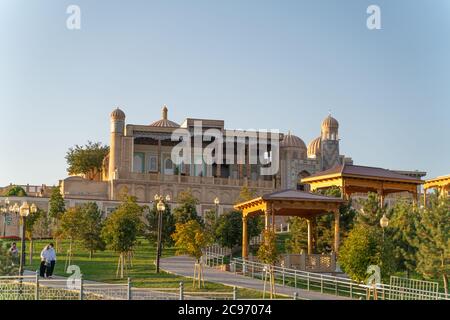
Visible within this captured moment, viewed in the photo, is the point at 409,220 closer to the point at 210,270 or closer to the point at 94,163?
the point at 210,270

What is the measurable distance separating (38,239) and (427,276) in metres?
27.9

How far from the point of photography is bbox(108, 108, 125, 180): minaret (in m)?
59.0

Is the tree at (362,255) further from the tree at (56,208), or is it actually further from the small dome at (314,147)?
the small dome at (314,147)

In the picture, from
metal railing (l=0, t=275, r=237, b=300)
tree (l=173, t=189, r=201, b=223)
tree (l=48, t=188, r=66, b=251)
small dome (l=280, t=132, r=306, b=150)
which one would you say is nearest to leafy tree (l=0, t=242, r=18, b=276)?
metal railing (l=0, t=275, r=237, b=300)

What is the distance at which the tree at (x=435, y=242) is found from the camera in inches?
1070

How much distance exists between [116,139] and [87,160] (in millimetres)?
14303

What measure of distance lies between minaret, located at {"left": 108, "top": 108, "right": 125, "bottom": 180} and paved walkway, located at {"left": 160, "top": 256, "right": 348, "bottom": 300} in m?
22.5

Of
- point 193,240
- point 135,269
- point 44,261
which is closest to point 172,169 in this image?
point 135,269

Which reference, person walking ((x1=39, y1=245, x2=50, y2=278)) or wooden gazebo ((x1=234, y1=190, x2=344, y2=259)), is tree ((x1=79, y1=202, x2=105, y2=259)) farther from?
person walking ((x1=39, y1=245, x2=50, y2=278))

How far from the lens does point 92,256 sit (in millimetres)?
37875

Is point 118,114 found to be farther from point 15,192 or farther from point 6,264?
point 6,264
